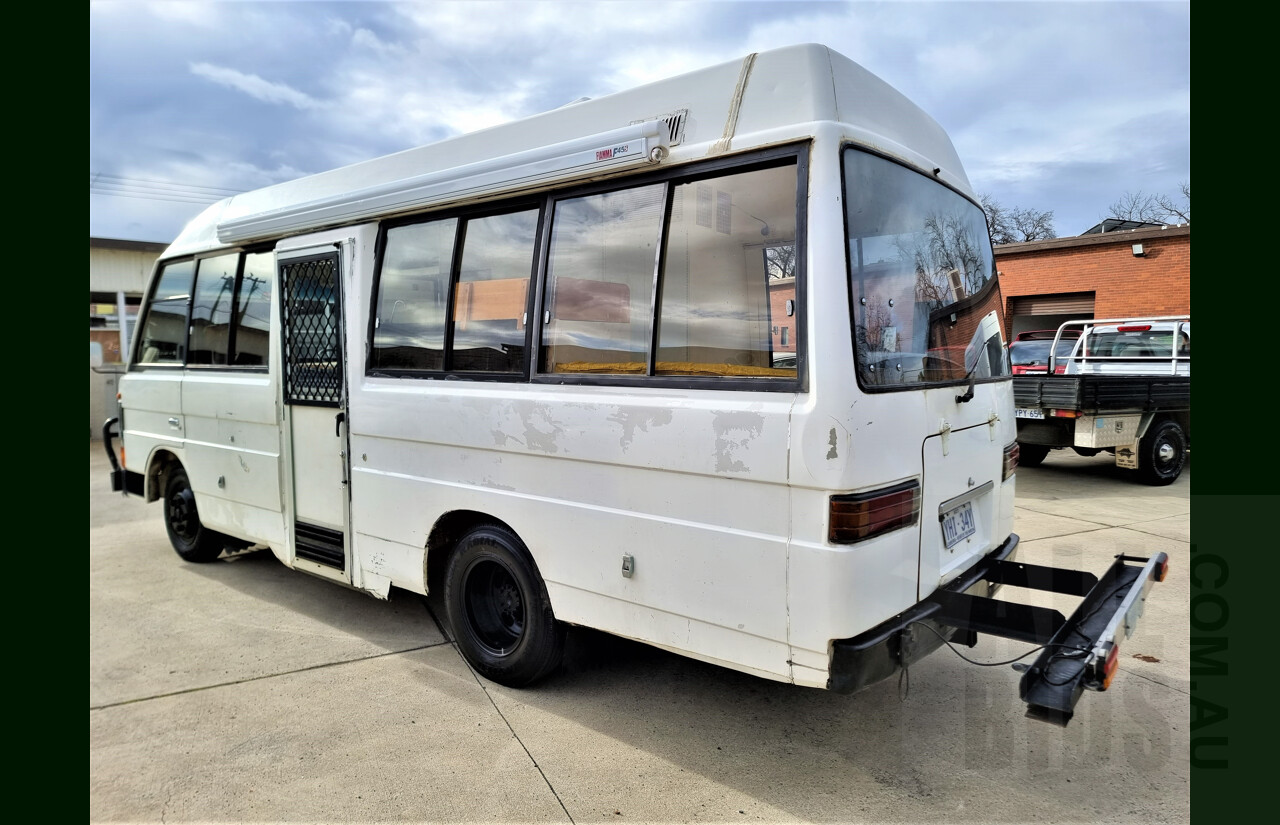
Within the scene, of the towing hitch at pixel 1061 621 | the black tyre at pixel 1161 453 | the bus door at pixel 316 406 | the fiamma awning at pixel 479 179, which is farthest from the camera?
the black tyre at pixel 1161 453

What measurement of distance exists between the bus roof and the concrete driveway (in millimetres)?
2348

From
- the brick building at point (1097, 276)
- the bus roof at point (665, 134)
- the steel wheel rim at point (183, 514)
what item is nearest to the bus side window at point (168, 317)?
the steel wheel rim at point (183, 514)

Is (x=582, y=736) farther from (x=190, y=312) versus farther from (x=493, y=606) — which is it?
(x=190, y=312)

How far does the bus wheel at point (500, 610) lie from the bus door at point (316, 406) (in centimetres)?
99

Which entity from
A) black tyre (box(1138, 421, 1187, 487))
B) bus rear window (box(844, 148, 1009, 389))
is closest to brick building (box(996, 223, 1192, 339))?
black tyre (box(1138, 421, 1187, 487))

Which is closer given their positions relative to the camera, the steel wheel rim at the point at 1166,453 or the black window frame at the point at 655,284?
the black window frame at the point at 655,284

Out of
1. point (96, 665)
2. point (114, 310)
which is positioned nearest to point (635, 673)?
point (96, 665)

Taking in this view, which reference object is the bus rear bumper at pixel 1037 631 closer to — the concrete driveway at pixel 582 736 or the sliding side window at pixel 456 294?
the concrete driveway at pixel 582 736

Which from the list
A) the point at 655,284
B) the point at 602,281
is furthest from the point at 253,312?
the point at 655,284

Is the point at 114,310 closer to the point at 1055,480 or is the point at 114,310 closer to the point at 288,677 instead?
the point at 288,677

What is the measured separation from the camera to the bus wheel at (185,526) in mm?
6191

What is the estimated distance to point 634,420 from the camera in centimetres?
316

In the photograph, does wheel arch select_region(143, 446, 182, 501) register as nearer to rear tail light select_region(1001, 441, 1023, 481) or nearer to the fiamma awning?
the fiamma awning

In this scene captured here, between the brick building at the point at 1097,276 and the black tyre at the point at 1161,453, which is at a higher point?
the brick building at the point at 1097,276
